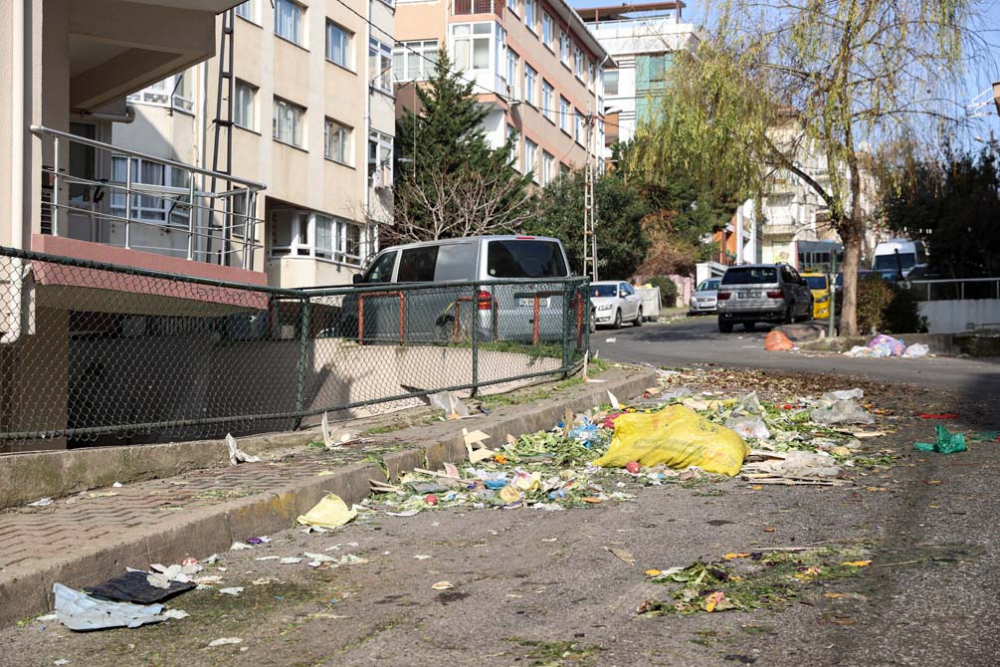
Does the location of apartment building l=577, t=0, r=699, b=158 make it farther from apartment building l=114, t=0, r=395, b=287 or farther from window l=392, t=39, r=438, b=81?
apartment building l=114, t=0, r=395, b=287

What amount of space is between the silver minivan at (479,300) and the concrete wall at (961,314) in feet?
50.2

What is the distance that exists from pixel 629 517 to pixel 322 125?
2513 centimetres

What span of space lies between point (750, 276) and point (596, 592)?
27238 millimetres

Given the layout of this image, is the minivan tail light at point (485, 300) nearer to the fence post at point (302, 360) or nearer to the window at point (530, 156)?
the fence post at point (302, 360)

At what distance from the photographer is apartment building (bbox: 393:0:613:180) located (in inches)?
1668

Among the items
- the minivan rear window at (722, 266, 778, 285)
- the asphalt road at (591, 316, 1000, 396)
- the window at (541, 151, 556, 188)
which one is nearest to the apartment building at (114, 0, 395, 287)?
the asphalt road at (591, 316, 1000, 396)

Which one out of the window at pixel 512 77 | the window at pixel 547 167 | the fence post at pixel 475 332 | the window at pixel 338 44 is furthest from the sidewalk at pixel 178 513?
the window at pixel 547 167

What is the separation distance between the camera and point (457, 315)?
494 inches

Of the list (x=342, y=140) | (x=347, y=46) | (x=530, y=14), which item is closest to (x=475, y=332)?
(x=342, y=140)

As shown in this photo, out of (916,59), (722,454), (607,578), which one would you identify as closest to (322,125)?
(916,59)

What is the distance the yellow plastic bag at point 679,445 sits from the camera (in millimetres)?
8477

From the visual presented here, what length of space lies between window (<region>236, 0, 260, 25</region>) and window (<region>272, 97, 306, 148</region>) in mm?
2130

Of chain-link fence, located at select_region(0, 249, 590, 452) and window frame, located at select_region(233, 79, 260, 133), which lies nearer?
chain-link fence, located at select_region(0, 249, 590, 452)

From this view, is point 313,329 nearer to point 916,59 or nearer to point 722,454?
point 722,454
